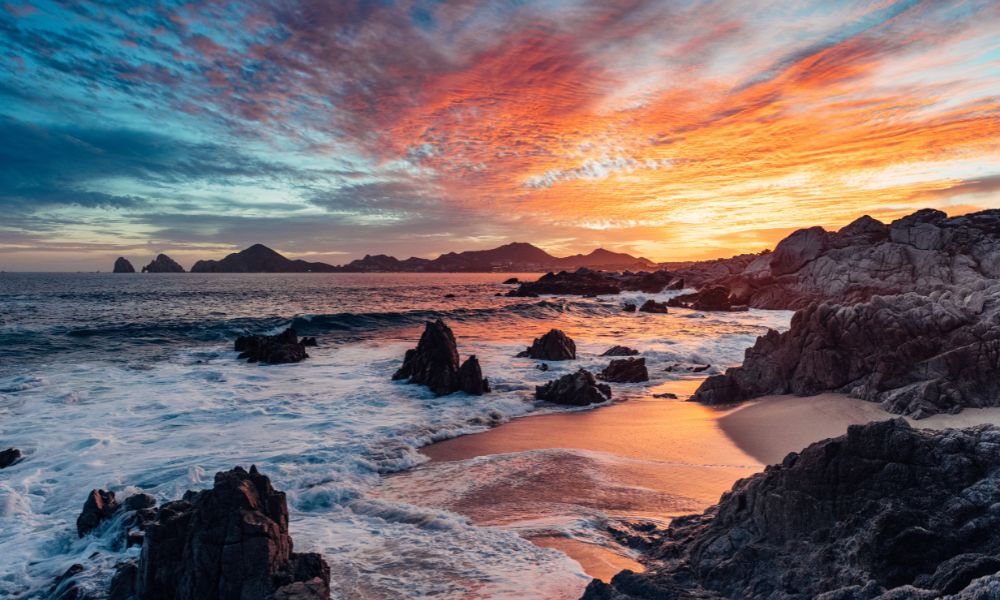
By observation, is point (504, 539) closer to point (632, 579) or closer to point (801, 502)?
point (632, 579)

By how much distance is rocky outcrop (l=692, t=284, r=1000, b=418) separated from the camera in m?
12.5

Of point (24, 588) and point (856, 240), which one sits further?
point (856, 240)

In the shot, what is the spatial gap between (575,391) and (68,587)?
46.4 ft

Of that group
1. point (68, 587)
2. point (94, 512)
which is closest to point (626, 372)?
point (94, 512)

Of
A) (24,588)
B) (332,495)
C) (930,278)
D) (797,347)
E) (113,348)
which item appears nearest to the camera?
(24,588)

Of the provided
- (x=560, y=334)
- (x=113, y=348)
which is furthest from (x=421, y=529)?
(x=113, y=348)

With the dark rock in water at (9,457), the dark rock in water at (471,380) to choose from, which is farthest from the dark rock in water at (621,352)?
the dark rock in water at (9,457)

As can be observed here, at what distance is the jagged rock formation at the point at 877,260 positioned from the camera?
44875 mm

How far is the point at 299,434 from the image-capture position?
14570 millimetres

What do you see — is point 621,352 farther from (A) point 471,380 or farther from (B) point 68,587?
(B) point 68,587

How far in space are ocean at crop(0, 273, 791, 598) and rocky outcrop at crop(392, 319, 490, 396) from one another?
0.64 meters

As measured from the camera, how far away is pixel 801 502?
19.9 feet

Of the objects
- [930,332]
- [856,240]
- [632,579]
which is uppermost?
[856,240]

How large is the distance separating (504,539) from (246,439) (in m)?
9.09
